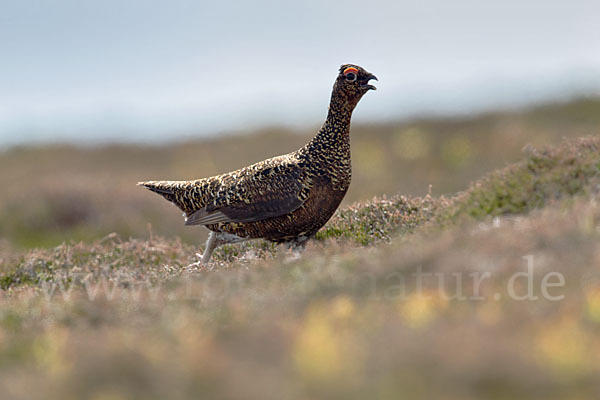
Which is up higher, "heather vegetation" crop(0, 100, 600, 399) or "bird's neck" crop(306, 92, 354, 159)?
"bird's neck" crop(306, 92, 354, 159)

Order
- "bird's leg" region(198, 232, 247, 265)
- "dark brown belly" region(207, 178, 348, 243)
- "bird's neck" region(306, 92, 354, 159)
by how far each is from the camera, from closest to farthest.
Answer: "dark brown belly" region(207, 178, 348, 243), "bird's neck" region(306, 92, 354, 159), "bird's leg" region(198, 232, 247, 265)

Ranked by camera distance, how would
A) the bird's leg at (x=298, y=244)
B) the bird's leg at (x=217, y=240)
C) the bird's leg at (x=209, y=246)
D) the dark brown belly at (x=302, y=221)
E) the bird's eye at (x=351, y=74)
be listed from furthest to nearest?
the bird's leg at (x=209, y=246)
the bird's leg at (x=217, y=240)
the bird's leg at (x=298, y=244)
the bird's eye at (x=351, y=74)
the dark brown belly at (x=302, y=221)

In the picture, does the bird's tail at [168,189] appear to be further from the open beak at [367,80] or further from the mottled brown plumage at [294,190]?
the open beak at [367,80]

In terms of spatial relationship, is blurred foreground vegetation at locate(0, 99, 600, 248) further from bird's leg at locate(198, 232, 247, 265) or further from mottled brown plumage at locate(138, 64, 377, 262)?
mottled brown plumage at locate(138, 64, 377, 262)

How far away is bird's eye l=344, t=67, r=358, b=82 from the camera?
856 centimetres

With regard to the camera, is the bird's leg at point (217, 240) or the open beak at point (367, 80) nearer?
the open beak at point (367, 80)

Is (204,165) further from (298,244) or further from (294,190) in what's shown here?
(294,190)

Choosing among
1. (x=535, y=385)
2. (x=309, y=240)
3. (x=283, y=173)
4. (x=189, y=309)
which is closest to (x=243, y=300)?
(x=189, y=309)

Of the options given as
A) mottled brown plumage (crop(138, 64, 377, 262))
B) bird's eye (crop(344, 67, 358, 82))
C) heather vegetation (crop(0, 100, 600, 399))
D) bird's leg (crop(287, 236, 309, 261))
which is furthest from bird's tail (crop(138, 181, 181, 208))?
bird's eye (crop(344, 67, 358, 82))

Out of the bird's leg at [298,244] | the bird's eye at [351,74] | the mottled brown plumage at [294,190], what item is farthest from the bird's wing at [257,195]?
the bird's eye at [351,74]

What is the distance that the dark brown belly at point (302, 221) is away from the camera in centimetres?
813

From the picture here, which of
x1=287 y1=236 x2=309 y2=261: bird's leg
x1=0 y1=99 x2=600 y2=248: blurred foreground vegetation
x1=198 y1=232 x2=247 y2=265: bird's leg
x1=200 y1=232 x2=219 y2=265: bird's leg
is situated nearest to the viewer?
x1=287 y1=236 x2=309 y2=261: bird's leg

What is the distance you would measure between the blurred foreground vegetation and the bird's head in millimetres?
12258

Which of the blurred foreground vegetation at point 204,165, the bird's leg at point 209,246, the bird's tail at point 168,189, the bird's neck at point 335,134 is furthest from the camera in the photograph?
the blurred foreground vegetation at point 204,165
